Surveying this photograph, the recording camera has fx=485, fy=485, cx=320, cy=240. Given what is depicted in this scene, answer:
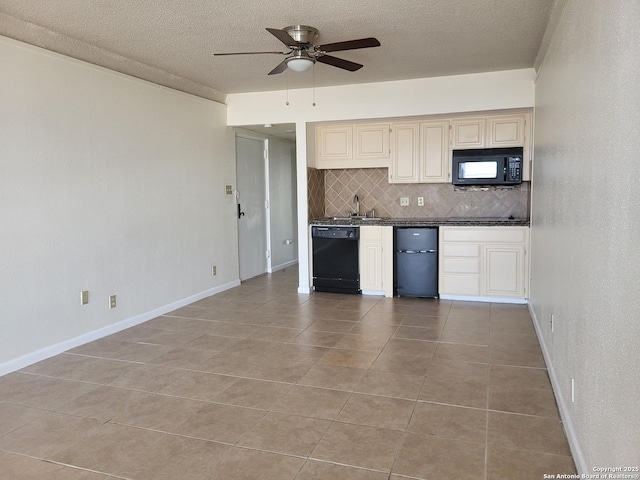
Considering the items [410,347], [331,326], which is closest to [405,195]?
[331,326]

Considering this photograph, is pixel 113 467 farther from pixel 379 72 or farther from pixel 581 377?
pixel 379 72

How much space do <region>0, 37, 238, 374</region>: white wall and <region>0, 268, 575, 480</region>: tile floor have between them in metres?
0.38

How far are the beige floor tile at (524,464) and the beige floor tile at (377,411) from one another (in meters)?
0.49

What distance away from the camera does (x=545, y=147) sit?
3836 millimetres

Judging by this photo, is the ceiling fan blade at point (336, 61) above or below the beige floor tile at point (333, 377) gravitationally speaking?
above

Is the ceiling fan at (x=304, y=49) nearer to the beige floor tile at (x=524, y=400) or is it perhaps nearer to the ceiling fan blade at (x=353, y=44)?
the ceiling fan blade at (x=353, y=44)

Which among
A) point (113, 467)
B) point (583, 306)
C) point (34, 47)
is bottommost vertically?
point (113, 467)

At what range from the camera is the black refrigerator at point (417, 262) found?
215 inches

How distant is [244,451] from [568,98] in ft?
8.08

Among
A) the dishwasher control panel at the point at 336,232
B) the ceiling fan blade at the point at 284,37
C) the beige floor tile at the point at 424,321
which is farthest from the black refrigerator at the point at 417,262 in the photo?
the ceiling fan blade at the point at 284,37

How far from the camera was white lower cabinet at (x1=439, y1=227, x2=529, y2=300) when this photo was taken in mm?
5137

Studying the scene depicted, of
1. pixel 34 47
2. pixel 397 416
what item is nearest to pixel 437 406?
pixel 397 416

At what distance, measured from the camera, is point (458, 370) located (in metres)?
3.35

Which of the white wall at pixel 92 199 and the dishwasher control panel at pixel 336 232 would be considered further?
the dishwasher control panel at pixel 336 232
